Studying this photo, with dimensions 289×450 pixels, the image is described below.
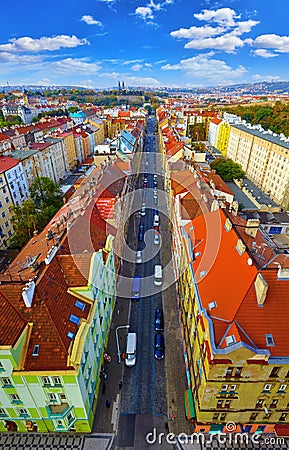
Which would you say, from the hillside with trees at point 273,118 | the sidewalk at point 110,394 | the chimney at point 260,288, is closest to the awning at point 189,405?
the sidewalk at point 110,394

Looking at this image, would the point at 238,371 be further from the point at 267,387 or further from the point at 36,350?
the point at 36,350

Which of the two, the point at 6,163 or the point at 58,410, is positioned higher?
the point at 6,163

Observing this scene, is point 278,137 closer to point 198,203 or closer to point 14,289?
point 198,203

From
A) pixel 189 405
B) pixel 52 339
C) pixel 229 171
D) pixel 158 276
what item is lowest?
pixel 158 276

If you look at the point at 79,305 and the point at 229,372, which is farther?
the point at 79,305

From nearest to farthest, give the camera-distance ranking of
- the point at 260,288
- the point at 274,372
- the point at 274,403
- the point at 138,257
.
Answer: the point at 274,372, the point at 260,288, the point at 274,403, the point at 138,257

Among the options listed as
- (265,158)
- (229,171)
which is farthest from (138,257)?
(265,158)

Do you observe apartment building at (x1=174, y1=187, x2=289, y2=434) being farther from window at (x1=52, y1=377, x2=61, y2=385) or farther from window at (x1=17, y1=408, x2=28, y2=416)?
window at (x1=17, y1=408, x2=28, y2=416)
